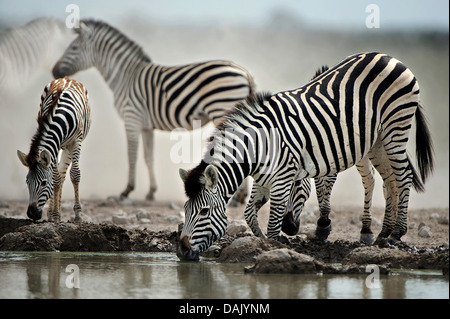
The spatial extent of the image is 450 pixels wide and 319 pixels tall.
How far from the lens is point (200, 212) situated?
19.0ft

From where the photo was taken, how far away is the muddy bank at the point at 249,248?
18.4 ft

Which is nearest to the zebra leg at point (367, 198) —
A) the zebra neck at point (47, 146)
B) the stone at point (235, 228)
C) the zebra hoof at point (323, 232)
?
the zebra hoof at point (323, 232)

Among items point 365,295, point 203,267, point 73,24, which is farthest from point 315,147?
point 73,24

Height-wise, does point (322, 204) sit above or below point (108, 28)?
below

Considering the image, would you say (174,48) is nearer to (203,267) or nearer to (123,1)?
(123,1)

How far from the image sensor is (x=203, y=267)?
584 cm

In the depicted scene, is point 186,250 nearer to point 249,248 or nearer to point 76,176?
point 249,248

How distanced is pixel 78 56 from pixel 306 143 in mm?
6948

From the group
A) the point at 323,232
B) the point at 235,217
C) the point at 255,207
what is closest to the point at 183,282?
the point at 255,207

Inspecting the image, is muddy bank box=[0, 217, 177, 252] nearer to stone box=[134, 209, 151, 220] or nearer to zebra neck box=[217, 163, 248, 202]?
zebra neck box=[217, 163, 248, 202]

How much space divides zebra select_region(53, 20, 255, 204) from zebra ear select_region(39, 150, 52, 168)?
3420 mm

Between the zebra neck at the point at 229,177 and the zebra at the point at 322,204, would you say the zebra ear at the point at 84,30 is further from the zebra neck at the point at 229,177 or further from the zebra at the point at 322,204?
the zebra neck at the point at 229,177

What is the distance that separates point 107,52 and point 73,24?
85cm

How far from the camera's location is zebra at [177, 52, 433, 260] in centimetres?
585
